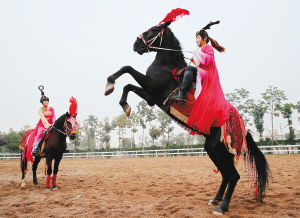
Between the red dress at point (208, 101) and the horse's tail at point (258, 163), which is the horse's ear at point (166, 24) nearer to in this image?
the red dress at point (208, 101)

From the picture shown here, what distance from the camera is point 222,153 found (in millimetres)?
3863

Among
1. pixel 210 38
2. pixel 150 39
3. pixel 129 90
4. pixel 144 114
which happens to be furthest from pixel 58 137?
pixel 144 114

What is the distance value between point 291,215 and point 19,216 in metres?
4.62

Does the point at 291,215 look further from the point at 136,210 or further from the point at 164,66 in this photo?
the point at 164,66

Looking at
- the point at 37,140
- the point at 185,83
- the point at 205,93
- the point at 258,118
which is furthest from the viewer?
the point at 258,118

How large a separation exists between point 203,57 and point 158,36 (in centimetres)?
102

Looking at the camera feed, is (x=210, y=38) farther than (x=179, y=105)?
Yes

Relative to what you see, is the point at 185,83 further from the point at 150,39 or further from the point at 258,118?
the point at 258,118

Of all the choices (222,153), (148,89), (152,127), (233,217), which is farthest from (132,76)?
(152,127)

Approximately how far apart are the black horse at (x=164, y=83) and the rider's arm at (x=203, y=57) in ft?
1.29

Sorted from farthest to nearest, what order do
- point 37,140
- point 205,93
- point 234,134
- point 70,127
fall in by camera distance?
point 37,140
point 70,127
point 234,134
point 205,93

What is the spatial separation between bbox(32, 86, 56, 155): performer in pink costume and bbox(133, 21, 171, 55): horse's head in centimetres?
465

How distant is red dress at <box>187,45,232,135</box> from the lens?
3.60 metres

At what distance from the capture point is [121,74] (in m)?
3.80
